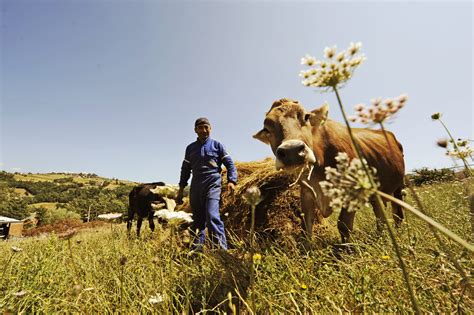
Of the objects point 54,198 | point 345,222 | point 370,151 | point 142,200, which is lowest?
point 345,222

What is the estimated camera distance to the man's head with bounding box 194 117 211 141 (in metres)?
4.53

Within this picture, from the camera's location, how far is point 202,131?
452 centimetres

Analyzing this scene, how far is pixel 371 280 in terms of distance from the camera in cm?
169

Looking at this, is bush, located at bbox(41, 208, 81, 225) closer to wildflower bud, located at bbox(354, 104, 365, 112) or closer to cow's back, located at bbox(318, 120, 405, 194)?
cow's back, located at bbox(318, 120, 405, 194)

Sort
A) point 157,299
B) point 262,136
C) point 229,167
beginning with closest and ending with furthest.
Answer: point 157,299 < point 262,136 < point 229,167

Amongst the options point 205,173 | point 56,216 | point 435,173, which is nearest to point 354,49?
point 205,173

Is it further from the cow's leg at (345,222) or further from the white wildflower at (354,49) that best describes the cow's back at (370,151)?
the white wildflower at (354,49)

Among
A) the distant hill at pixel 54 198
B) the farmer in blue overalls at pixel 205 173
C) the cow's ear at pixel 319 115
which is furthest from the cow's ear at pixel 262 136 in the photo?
the distant hill at pixel 54 198

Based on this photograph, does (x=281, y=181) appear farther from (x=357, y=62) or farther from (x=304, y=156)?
(x=357, y=62)

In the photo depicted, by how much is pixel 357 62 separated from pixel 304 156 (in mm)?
1695

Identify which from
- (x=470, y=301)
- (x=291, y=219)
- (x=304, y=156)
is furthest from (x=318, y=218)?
(x=470, y=301)

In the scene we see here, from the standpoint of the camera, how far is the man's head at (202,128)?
4.53 metres

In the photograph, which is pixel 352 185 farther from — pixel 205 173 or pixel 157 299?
pixel 205 173

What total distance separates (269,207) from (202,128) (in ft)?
6.12
